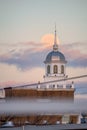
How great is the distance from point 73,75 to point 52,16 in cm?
63

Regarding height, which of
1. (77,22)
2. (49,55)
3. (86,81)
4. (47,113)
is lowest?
(47,113)

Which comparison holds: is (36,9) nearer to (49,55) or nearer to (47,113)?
(49,55)

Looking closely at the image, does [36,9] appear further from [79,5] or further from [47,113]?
[47,113]

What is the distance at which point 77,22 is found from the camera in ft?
13.9

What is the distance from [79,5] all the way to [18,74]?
94cm

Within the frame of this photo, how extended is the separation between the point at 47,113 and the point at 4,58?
0.69 metres

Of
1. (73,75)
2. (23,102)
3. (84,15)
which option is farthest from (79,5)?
(23,102)

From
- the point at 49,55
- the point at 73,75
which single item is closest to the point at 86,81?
the point at 73,75

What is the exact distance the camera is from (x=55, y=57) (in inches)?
162

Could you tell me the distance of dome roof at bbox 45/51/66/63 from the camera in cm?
412

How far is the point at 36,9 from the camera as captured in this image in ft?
13.7

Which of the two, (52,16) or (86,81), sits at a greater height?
(52,16)

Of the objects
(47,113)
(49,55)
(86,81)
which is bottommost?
(47,113)

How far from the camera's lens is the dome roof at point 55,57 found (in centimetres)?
Result: 412
